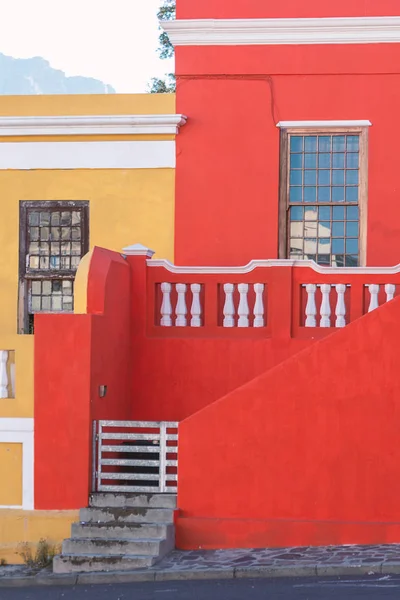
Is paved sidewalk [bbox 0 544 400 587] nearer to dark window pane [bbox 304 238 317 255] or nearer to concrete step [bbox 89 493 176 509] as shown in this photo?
concrete step [bbox 89 493 176 509]

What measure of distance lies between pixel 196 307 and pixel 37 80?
143507 mm

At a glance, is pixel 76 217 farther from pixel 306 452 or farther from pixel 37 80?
pixel 37 80

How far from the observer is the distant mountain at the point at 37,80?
14112 cm

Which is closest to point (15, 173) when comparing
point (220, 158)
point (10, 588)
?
point (220, 158)

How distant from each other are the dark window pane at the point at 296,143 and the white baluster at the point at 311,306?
2.65 meters

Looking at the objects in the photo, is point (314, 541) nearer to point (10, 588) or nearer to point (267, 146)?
point (10, 588)

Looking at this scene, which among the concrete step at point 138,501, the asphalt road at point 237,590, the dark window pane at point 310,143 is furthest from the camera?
the dark window pane at point 310,143

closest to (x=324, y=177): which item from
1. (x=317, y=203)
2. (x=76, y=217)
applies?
(x=317, y=203)

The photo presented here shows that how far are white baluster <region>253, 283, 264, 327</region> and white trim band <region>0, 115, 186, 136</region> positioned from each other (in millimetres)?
2970

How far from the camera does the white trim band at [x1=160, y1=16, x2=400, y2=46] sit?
41.8 ft

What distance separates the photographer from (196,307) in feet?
36.3

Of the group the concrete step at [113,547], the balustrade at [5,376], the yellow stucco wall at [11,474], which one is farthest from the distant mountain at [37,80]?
the concrete step at [113,547]

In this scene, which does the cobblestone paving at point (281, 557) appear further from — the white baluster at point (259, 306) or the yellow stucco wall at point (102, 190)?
the yellow stucco wall at point (102, 190)

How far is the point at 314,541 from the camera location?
9516 mm
